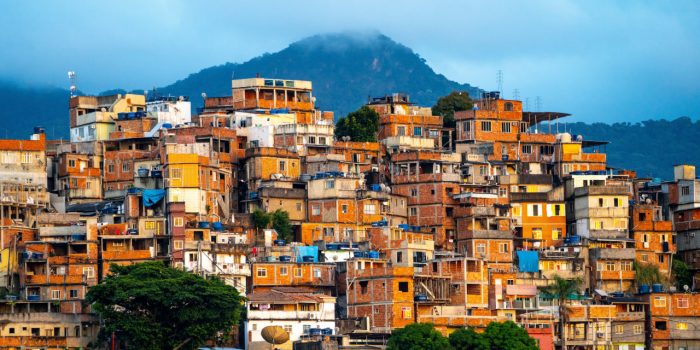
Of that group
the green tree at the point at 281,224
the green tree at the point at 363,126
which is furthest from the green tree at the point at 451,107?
the green tree at the point at 281,224

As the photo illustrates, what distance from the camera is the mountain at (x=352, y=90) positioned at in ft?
534

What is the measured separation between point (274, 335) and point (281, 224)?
1371 centimetres

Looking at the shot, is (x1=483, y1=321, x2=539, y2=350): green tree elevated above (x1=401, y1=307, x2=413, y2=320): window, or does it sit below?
below

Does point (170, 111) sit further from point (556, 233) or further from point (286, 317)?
point (286, 317)

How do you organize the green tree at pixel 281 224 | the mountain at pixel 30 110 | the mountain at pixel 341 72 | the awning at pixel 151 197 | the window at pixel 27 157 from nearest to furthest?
the awning at pixel 151 197 < the green tree at pixel 281 224 < the window at pixel 27 157 < the mountain at pixel 30 110 < the mountain at pixel 341 72

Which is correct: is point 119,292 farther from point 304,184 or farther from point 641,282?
point 641,282

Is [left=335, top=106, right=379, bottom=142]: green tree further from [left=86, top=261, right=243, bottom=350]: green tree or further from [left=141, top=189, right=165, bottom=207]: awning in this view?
[left=86, top=261, right=243, bottom=350]: green tree

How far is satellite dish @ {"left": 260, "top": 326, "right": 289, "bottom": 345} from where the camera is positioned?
79875 mm

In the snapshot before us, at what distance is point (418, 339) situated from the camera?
77562 mm

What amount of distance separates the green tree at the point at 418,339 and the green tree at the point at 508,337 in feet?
6.82

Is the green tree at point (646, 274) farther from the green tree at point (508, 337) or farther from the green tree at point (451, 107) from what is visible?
the green tree at point (451, 107)

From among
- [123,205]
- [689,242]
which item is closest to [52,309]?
[123,205]

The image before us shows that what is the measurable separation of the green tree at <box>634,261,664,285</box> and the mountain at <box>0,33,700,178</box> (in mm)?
58648

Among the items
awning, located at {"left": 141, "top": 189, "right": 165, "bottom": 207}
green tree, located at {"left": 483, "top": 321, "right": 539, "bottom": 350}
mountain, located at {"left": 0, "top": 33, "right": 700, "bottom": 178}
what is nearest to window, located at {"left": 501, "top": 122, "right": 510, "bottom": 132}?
awning, located at {"left": 141, "top": 189, "right": 165, "bottom": 207}
